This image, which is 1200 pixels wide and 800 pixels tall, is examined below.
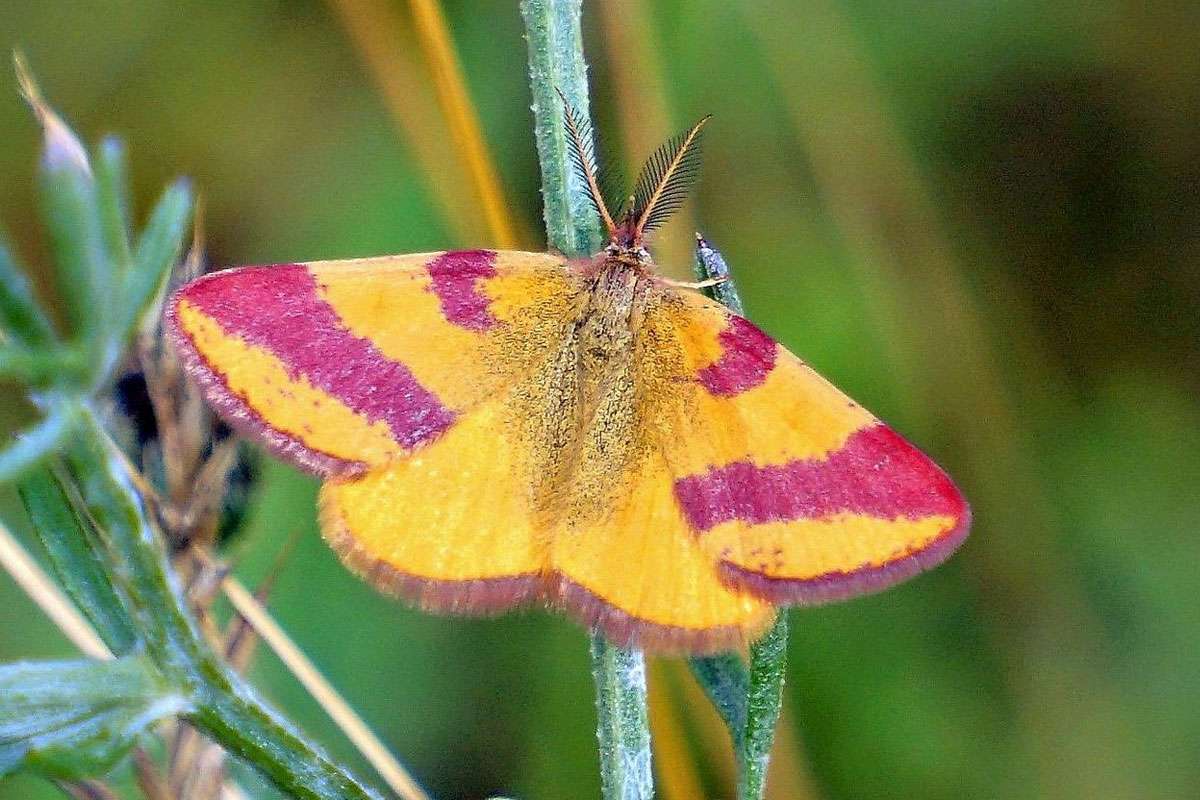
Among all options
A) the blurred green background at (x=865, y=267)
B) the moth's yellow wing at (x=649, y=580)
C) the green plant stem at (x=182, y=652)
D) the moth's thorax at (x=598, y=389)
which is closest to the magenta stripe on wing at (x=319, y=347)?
the moth's thorax at (x=598, y=389)

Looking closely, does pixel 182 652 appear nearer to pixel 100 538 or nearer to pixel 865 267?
pixel 100 538

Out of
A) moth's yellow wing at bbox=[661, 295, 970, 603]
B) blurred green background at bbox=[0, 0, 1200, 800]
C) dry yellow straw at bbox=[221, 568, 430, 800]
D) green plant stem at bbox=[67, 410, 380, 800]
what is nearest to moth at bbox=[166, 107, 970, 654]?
moth's yellow wing at bbox=[661, 295, 970, 603]

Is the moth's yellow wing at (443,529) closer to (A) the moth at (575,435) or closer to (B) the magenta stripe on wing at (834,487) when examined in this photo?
(A) the moth at (575,435)

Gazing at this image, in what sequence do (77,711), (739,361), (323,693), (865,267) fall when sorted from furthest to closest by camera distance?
(865,267) → (323,693) → (739,361) → (77,711)

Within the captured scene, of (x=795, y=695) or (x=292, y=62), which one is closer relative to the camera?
(x=795, y=695)

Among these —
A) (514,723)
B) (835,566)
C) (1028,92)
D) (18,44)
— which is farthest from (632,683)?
(18,44)

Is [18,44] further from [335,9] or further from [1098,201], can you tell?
[1098,201]

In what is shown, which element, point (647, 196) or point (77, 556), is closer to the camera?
point (77, 556)

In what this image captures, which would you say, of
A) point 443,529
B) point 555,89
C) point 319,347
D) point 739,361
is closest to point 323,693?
point 443,529
